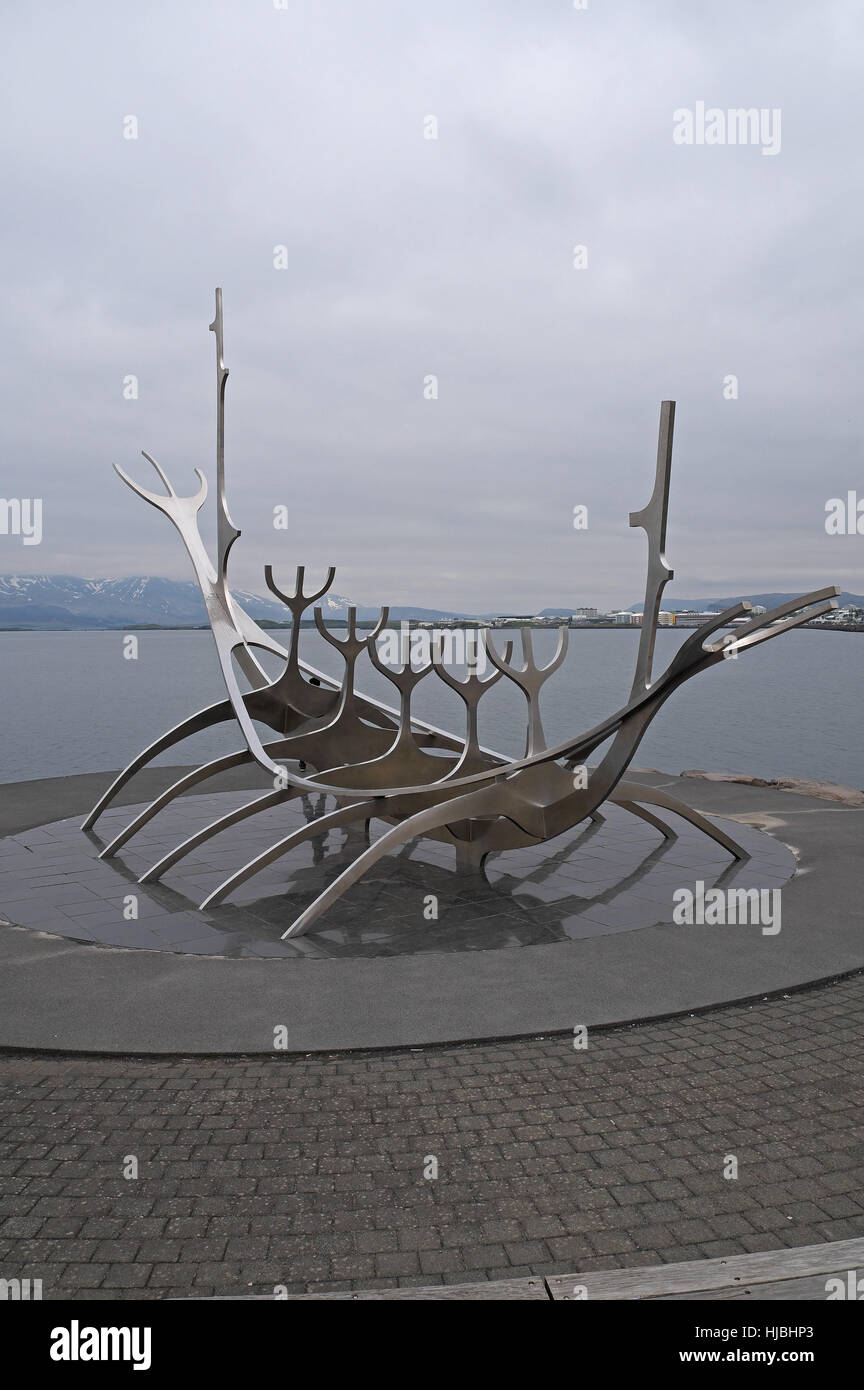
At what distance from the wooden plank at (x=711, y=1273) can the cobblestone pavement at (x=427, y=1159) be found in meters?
0.17

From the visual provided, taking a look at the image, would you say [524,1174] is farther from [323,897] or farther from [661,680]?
[661,680]

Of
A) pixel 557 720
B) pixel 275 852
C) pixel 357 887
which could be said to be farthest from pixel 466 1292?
pixel 557 720

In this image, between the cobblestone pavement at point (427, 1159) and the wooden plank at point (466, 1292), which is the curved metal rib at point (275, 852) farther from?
the wooden plank at point (466, 1292)

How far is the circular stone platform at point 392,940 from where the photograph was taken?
598cm

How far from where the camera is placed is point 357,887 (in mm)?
9289

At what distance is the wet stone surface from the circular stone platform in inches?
1.2

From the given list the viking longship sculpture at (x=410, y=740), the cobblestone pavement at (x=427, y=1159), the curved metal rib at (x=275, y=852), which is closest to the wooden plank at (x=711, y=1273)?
the cobblestone pavement at (x=427, y=1159)

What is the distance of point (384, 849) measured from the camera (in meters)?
8.07

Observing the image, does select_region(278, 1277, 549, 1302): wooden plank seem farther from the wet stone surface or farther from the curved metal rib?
the curved metal rib

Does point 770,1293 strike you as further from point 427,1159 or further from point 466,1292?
point 427,1159

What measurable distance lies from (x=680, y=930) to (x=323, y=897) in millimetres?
2838
